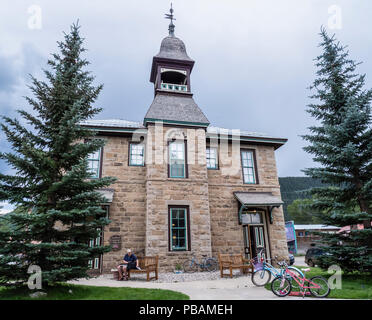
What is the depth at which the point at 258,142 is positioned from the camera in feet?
46.7

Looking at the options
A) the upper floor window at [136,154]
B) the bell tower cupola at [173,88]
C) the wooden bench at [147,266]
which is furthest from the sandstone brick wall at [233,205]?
the upper floor window at [136,154]

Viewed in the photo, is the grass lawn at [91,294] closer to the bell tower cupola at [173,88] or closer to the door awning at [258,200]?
the door awning at [258,200]

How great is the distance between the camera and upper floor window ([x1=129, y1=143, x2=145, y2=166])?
12655 mm

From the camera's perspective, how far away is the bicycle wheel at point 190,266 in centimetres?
1062

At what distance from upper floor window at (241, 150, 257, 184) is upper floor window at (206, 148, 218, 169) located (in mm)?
1610

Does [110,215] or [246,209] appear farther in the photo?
[246,209]

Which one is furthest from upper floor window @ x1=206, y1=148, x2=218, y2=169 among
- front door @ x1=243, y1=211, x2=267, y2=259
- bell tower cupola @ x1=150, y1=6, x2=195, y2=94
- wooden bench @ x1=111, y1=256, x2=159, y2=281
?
wooden bench @ x1=111, y1=256, x2=159, y2=281

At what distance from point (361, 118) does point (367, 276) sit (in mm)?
5248

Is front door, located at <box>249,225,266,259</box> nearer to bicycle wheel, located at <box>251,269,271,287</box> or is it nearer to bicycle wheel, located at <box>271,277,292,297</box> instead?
bicycle wheel, located at <box>251,269,271,287</box>

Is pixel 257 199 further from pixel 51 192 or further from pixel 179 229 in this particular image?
pixel 51 192

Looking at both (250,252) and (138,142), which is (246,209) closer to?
(250,252)

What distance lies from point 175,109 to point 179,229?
628 cm

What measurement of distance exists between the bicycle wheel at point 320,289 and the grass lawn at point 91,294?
3.07 m
